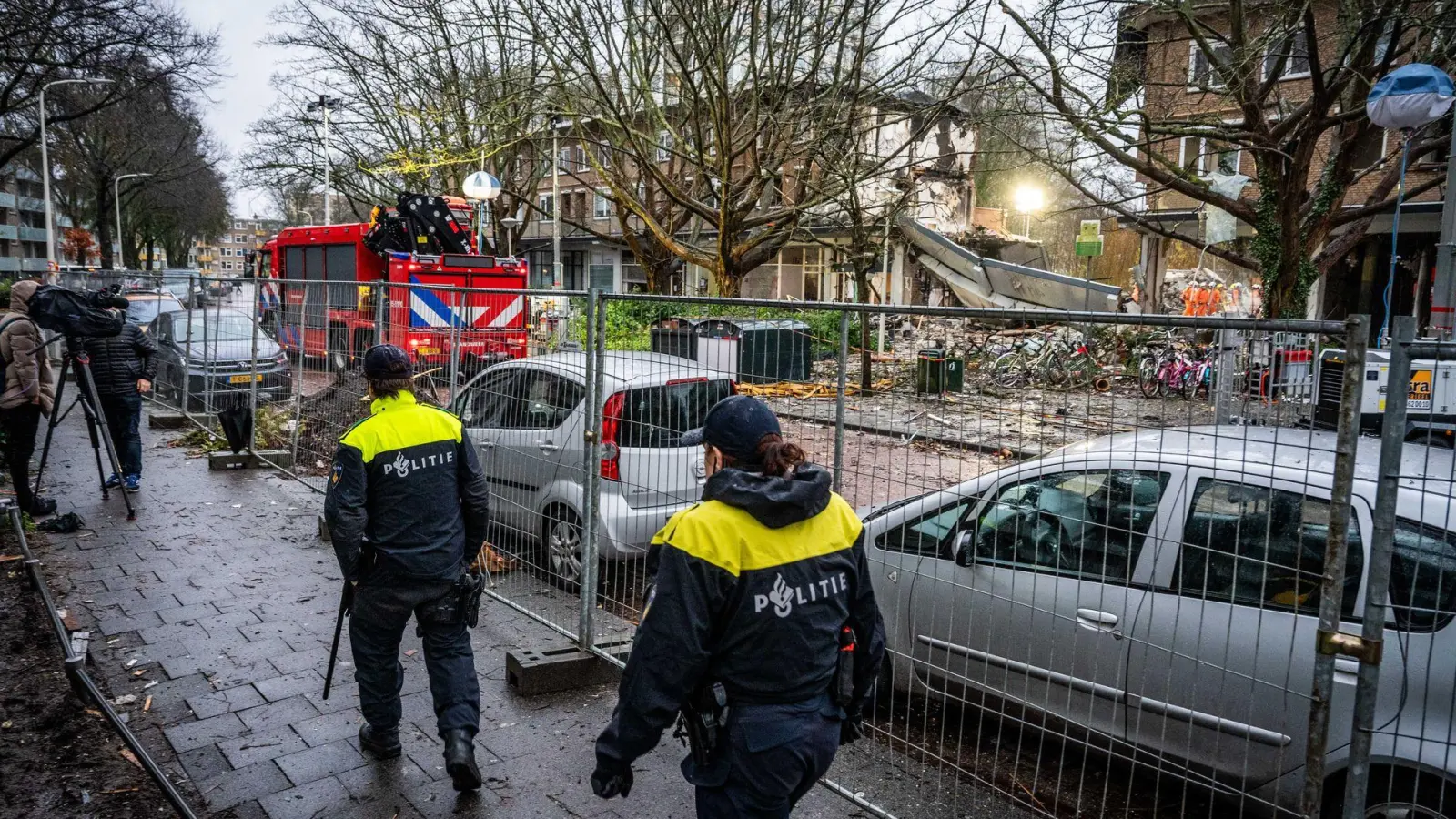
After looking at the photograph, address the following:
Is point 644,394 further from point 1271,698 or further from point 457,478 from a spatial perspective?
point 1271,698

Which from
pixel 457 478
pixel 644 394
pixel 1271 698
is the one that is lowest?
pixel 1271 698

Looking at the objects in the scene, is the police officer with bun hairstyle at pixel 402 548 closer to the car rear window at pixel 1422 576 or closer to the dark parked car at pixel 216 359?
the car rear window at pixel 1422 576

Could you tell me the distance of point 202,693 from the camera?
15.9 feet

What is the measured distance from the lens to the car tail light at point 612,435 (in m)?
4.80

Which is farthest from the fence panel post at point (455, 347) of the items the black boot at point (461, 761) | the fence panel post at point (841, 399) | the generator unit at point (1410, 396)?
the generator unit at point (1410, 396)

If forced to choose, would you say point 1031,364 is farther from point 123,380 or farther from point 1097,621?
point 123,380

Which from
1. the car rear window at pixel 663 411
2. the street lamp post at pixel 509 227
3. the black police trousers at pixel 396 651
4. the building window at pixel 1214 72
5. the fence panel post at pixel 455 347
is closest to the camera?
the black police trousers at pixel 396 651

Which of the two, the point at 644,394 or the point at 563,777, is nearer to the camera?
the point at 563,777

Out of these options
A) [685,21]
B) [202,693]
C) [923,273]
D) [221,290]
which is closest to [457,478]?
[202,693]

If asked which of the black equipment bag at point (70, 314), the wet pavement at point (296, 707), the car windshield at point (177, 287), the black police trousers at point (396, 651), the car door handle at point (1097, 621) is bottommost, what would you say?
the wet pavement at point (296, 707)

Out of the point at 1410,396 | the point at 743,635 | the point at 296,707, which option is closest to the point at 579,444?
the point at 296,707

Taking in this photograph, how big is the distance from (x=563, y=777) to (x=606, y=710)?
2.25ft

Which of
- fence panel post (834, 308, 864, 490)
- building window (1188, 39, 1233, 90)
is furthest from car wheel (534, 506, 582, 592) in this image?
building window (1188, 39, 1233, 90)

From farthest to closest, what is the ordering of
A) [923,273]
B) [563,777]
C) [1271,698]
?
1. [923,273]
2. [563,777]
3. [1271,698]
